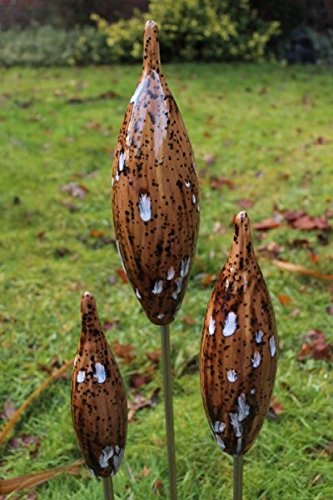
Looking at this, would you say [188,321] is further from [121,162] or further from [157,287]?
[121,162]

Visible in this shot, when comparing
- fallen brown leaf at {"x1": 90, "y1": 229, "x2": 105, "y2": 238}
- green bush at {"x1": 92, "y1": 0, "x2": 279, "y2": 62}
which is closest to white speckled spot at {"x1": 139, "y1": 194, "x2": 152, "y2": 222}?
fallen brown leaf at {"x1": 90, "y1": 229, "x2": 105, "y2": 238}

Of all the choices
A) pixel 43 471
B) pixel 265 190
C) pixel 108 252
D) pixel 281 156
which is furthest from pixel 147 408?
pixel 281 156

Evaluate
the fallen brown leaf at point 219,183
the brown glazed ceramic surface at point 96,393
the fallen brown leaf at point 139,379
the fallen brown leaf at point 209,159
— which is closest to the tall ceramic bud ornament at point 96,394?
the brown glazed ceramic surface at point 96,393

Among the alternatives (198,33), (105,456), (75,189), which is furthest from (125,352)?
(198,33)

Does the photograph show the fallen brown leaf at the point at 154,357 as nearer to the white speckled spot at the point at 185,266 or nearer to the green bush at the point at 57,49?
the white speckled spot at the point at 185,266

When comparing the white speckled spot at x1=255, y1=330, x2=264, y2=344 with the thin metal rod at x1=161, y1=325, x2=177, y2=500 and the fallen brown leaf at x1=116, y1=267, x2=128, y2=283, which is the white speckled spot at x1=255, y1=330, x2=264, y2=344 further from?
the fallen brown leaf at x1=116, y1=267, x2=128, y2=283

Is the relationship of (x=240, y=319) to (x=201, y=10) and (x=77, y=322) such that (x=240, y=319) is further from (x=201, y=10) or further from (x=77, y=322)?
(x=201, y=10)

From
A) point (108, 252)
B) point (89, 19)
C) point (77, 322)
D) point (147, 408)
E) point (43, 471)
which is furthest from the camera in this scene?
point (89, 19)
